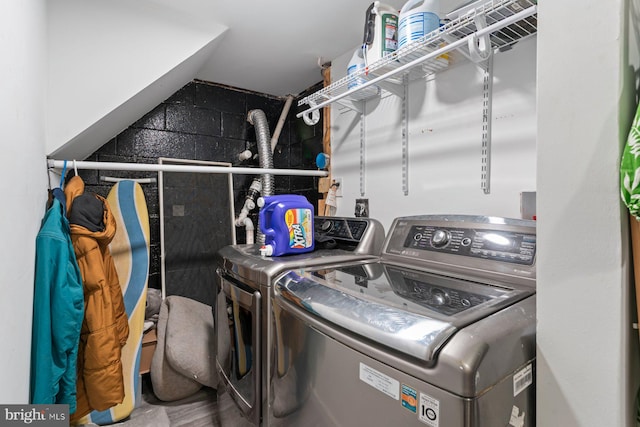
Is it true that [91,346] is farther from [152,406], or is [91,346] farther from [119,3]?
[119,3]

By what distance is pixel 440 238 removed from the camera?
4.05 feet

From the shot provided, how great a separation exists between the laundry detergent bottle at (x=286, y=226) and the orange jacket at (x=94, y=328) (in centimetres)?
87

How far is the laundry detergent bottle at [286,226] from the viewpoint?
54.9 inches

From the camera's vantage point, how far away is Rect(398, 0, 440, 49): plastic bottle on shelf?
4.15 feet

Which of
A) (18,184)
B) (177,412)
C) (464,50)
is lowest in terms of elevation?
(177,412)

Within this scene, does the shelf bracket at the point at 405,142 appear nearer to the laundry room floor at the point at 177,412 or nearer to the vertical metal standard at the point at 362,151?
the vertical metal standard at the point at 362,151

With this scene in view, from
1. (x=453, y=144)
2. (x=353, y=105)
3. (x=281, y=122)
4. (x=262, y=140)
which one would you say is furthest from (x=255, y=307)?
(x=281, y=122)

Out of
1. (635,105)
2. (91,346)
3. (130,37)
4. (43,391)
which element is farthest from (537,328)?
(130,37)

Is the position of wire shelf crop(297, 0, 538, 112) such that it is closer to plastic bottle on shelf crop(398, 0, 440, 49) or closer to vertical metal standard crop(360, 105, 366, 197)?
plastic bottle on shelf crop(398, 0, 440, 49)

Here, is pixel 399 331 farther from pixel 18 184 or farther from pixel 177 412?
pixel 177 412

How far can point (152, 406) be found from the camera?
1989 mm

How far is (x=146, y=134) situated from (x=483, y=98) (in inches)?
93.4

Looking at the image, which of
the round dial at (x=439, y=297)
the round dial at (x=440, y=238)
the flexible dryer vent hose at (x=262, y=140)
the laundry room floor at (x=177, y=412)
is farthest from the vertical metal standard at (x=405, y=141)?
the laundry room floor at (x=177, y=412)

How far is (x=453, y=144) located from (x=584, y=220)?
101cm
